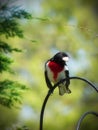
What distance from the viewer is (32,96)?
10.7 metres

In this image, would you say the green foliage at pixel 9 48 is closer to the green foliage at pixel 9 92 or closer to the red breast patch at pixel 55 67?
the green foliage at pixel 9 92

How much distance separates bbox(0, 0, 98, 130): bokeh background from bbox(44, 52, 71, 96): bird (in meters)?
7.05

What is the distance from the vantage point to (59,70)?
345 cm

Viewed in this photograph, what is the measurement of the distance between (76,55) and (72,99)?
97cm

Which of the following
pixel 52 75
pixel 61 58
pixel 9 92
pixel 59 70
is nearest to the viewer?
pixel 61 58

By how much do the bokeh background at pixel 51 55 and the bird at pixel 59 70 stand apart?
7055mm

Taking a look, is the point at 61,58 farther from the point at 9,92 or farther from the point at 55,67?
the point at 9,92

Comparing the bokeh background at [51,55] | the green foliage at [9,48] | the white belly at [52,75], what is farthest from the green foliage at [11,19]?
the bokeh background at [51,55]

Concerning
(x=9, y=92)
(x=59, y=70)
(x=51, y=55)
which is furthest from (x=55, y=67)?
(x=51, y=55)

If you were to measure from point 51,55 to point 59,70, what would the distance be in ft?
23.7

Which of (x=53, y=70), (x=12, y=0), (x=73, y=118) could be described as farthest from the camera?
(x=73, y=118)

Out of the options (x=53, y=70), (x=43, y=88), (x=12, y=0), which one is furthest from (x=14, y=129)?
(x=43, y=88)

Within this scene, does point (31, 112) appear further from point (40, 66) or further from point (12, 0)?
point (12, 0)

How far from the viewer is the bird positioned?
11.0 ft
